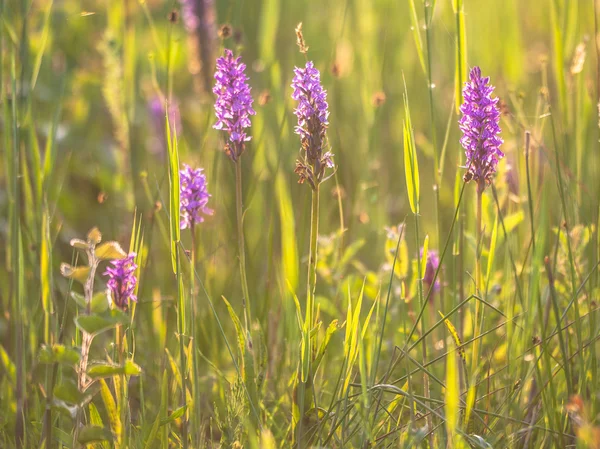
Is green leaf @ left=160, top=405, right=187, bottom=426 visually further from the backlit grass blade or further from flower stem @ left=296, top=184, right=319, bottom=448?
the backlit grass blade

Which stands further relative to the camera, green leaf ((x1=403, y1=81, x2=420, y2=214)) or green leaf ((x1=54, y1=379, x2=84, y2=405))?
green leaf ((x1=403, y1=81, x2=420, y2=214))

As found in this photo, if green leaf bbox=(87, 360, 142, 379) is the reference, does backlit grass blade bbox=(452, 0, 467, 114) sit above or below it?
above

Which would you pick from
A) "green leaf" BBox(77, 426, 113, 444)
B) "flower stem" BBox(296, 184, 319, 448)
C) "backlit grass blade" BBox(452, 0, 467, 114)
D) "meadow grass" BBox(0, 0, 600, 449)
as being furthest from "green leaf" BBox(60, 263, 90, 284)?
"backlit grass blade" BBox(452, 0, 467, 114)

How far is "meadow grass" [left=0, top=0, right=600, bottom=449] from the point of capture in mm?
1173

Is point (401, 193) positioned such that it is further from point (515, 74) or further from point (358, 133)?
point (515, 74)

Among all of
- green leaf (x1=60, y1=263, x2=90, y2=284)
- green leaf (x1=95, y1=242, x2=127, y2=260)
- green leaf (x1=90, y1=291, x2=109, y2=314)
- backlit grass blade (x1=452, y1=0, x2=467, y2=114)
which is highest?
backlit grass blade (x1=452, y1=0, x2=467, y2=114)

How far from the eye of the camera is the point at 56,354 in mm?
1064

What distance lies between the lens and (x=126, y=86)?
2096mm

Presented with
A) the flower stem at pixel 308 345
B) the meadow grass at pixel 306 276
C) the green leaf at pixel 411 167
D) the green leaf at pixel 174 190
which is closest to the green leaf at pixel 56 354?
the meadow grass at pixel 306 276

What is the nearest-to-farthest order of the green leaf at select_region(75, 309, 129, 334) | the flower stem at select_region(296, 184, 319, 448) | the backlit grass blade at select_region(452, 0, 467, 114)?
the green leaf at select_region(75, 309, 129, 334) → the flower stem at select_region(296, 184, 319, 448) → the backlit grass blade at select_region(452, 0, 467, 114)

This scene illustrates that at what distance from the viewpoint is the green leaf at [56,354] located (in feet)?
3.48

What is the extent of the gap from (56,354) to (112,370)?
8cm

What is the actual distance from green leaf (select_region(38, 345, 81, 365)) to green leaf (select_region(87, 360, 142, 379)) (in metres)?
0.04

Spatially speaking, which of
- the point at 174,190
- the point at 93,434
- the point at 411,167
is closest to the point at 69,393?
the point at 93,434
